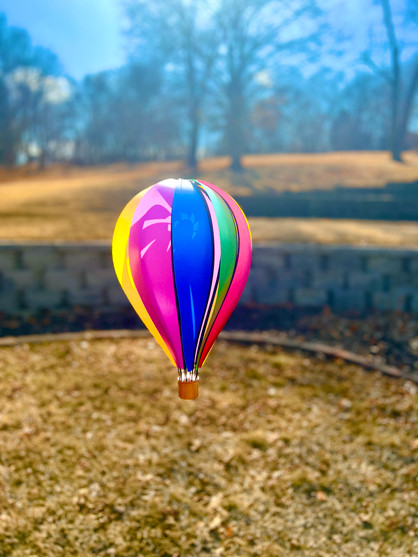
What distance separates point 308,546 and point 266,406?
64.6 inches

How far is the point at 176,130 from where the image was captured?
31797mm

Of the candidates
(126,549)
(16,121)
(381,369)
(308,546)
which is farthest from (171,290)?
(16,121)

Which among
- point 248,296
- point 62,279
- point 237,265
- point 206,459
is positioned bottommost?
point 206,459

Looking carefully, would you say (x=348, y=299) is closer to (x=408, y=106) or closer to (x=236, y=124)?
(x=408, y=106)

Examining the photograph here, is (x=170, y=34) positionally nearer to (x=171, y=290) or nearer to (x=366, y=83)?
(x=366, y=83)

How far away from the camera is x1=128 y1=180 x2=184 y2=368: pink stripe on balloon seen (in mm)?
1868

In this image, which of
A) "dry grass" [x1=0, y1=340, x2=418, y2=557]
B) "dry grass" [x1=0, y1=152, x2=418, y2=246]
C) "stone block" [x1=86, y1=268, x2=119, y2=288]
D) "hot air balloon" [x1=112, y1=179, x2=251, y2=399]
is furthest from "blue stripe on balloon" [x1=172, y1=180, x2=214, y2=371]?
"dry grass" [x1=0, y1=152, x2=418, y2=246]

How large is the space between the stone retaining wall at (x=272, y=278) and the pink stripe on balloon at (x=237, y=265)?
15.7ft

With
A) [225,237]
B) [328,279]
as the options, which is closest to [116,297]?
[328,279]

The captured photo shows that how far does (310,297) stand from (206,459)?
398 centimetres

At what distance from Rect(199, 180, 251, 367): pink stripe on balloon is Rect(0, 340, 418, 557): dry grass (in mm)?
1682

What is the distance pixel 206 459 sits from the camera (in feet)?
12.1

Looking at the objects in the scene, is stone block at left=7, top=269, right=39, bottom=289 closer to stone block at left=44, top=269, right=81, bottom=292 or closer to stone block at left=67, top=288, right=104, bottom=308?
stone block at left=44, top=269, right=81, bottom=292

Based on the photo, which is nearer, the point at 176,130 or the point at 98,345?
the point at 98,345
